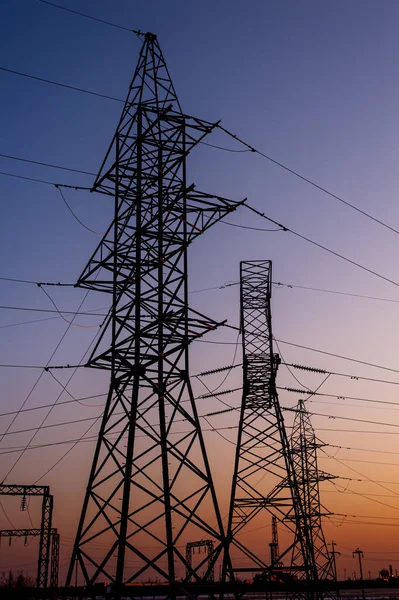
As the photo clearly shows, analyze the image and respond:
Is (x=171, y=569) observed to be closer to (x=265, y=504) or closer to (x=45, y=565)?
(x=265, y=504)

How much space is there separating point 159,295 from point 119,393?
321 centimetres

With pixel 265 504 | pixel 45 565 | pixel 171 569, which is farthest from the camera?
pixel 45 565

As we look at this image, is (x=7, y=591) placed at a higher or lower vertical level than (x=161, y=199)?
lower

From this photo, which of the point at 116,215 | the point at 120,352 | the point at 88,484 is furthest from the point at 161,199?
the point at 88,484

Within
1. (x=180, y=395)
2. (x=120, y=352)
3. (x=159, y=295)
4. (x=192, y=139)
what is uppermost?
(x=192, y=139)

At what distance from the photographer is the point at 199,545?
261 feet

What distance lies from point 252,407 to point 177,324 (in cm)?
1368

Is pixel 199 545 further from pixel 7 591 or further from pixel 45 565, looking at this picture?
pixel 45 565

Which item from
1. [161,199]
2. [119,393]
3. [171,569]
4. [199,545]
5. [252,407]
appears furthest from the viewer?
[199,545]

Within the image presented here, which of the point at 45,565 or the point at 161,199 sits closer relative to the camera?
the point at 161,199

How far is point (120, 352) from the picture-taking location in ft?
63.0

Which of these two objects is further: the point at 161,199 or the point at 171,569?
the point at 161,199

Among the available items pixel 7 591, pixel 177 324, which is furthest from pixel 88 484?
pixel 7 591

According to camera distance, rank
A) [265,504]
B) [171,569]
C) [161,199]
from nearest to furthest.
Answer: [171,569], [161,199], [265,504]
